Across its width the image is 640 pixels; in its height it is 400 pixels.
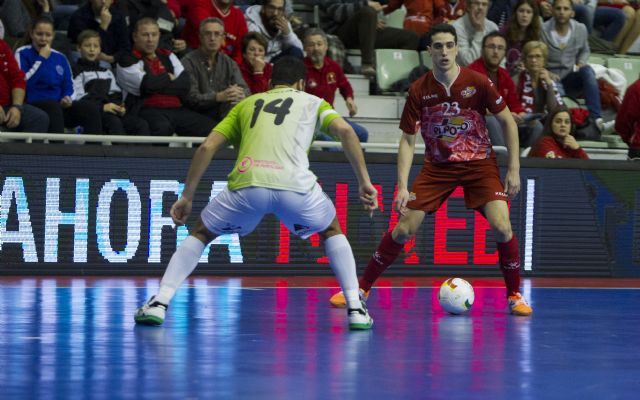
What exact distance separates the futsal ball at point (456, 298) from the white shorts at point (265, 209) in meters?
1.53

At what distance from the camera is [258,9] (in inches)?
613

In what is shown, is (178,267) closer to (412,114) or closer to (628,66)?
(412,114)

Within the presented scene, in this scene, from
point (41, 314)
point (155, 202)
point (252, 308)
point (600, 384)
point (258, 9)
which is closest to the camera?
point (600, 384)

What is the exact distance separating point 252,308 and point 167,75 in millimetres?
4582

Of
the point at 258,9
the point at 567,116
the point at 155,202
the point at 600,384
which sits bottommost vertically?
the point at 600,384

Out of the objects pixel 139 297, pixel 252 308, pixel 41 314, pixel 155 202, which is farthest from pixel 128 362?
pixel 155 202

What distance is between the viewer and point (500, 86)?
14.8m

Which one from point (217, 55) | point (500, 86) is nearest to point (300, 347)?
point (217, 55)

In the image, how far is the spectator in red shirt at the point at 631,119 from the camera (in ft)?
45.2

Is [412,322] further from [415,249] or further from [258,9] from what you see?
[258,9]

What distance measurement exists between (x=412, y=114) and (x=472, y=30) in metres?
7.06

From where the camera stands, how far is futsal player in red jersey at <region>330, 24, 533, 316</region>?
30.6ft

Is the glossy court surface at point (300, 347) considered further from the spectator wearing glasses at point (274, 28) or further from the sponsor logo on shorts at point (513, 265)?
the spectator wearing glasses at point (274, 28)

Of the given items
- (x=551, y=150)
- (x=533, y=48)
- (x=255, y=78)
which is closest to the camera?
(x=551, y=150)
